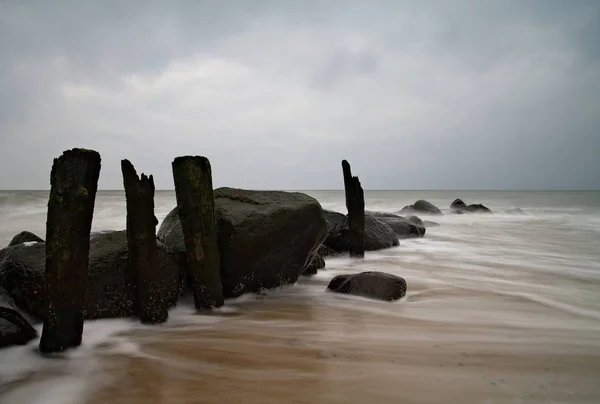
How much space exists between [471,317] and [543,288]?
2405 mm

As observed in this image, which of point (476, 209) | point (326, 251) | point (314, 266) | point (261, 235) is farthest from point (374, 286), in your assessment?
point (476, 209)

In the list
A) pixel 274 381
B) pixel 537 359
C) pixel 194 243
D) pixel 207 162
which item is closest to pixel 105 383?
pixel 274 381

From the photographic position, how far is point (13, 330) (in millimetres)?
3533

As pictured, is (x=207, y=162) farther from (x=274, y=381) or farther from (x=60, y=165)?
(x=274, y=381)

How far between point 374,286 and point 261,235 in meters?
1.60

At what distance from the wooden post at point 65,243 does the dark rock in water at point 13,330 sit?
0.25 meters

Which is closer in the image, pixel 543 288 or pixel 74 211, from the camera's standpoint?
pixel 74 211

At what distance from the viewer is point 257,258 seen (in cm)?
554

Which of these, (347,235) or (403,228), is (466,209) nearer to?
(403,228)

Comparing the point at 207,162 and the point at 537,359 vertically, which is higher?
the point at 207,162

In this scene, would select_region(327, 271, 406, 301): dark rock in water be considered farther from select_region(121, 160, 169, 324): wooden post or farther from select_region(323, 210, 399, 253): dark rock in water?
select_region(323, 210, 399, 253): dark rock in water

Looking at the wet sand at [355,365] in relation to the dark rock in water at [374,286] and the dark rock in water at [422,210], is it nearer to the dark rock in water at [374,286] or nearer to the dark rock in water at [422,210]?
the dark rock in water at [374,286]

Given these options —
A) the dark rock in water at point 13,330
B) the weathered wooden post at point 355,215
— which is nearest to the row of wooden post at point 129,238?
the dark rock in water at point 13,330

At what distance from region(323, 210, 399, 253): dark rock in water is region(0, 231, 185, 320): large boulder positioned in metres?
4.99
